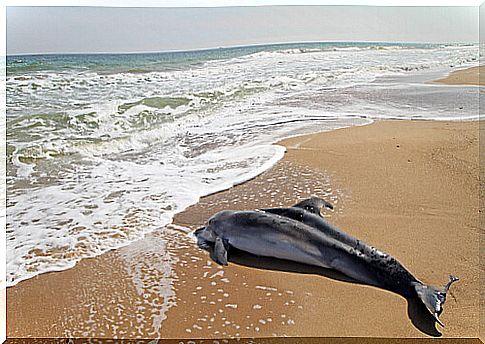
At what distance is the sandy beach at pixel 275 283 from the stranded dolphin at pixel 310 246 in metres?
0.03

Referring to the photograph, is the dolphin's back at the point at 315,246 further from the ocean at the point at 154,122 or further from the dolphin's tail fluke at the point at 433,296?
the ocean at the point at 154,122

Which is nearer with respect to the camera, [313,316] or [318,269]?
[313,316]

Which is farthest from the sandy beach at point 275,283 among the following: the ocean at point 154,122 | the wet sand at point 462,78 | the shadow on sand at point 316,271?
the wet sand at point 462,78

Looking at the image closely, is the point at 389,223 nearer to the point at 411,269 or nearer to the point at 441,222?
the point at 441,222

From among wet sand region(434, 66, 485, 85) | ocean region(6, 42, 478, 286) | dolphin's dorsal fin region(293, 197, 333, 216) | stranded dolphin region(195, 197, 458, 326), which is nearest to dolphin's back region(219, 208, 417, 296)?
stranded dolphin region(195, 197, 458, 326)

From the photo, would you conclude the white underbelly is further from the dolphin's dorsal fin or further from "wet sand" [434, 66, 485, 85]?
"wet sand" [434, 66, 485, 85]

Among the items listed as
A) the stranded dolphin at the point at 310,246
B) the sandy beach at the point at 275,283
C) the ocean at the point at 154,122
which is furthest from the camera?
the ocean at the point at 154,122

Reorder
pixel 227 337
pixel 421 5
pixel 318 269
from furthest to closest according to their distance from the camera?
pixel 421 5 → pixel 318 269 → pixel 227 337

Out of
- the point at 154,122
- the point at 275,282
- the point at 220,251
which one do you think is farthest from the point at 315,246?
the point at 154,122

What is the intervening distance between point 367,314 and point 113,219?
0.91 metres

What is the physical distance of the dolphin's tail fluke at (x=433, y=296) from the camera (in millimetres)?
1188

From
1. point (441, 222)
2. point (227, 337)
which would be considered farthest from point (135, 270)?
point (441, 222)

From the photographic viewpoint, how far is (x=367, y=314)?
119 centimetres

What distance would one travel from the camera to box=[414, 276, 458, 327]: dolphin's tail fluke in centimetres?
119
